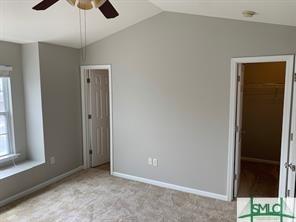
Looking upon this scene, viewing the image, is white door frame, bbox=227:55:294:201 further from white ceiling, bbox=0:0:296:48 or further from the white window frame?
the white window frame

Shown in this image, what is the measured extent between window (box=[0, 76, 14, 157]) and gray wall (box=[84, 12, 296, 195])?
1.57 meters

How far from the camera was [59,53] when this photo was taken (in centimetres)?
417

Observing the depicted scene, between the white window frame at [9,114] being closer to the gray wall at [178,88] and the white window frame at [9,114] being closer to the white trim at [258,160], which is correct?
the gray wall at [178,88]

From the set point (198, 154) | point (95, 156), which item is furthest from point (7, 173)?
point (198, 154)

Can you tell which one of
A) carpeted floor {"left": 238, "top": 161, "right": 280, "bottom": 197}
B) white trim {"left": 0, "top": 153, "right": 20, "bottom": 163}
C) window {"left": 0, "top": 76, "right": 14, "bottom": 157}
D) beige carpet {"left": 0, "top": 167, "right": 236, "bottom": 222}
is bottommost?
beige carpet {"left": 0, "top": 167, "right": 236, "bottom": 222}

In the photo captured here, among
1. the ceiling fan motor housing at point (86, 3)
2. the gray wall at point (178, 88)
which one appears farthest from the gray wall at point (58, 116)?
the ceiling fan motor housing at point (86, 3)

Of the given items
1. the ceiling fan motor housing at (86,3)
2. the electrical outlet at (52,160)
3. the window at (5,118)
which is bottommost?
the electrical outlet at (52,160)

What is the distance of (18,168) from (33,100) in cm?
112

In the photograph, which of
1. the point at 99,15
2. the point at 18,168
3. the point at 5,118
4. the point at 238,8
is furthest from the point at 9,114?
the point at 238,8

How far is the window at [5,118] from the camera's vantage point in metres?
3.76

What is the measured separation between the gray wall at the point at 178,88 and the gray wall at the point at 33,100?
1063mm

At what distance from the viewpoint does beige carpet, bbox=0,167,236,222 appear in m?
3.10

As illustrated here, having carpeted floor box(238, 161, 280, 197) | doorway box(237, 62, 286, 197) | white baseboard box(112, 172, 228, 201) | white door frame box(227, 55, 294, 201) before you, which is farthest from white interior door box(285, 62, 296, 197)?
doorway box(237, 62, 286, 197)

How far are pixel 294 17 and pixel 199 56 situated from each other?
1.27m
